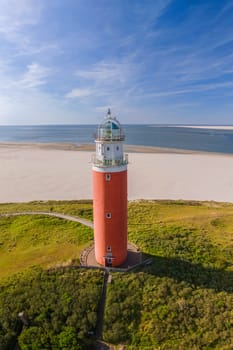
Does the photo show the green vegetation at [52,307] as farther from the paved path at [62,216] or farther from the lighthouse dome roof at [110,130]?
the lighthouse dome roof at [110,130]

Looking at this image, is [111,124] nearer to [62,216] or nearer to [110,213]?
[110,213]

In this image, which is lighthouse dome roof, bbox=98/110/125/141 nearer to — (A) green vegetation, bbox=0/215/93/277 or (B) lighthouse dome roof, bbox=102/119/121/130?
(B) lighthouse dome roof, bbox=102/119/121/130

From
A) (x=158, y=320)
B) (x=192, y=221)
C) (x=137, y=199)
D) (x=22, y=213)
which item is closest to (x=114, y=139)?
(x=158, y=320)

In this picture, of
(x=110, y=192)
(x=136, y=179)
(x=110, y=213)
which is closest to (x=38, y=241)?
(x=110, y=213)

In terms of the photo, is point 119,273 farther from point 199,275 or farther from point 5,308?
point 5,308

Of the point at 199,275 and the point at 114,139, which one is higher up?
the point at 114,139

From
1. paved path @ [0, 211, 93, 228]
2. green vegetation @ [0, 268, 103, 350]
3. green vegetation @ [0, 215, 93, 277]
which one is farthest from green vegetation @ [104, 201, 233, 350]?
paved path @ [0, 211, 93, 228]

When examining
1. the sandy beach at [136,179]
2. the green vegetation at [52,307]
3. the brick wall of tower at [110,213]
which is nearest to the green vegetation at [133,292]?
the green vegetation at [52,307]
